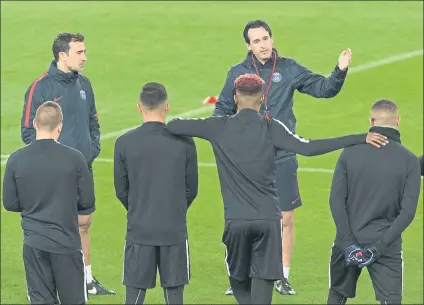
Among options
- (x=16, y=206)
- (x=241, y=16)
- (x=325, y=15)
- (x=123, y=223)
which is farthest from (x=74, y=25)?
(x=16, y=206)

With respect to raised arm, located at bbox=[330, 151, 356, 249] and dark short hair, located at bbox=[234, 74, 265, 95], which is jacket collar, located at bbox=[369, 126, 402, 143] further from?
dark short hair, located at bbox=[234, 74, 265, 95]

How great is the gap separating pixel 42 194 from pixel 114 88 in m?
11.6

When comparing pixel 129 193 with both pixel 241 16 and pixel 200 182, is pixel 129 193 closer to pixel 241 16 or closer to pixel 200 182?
pixel 200 182

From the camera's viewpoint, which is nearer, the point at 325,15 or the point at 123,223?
the point at 123,223

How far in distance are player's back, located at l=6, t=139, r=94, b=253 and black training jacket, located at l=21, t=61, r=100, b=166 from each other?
1650mm

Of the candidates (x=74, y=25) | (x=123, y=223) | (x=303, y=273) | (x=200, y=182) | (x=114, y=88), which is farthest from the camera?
(x=74, y=25)

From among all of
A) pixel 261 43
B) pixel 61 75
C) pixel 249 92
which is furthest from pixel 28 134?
pixel 249 92

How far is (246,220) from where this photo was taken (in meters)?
8.66

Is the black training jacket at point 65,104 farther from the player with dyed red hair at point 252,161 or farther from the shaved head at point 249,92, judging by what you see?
the shaved head at point 249,92

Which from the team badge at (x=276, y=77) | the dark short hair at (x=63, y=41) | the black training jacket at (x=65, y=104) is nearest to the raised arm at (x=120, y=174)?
the black training jacket at (x=65, y=104)

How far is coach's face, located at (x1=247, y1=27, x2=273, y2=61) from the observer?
10586mm

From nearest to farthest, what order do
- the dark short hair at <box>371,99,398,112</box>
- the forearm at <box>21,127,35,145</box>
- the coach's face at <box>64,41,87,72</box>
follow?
the dark short hair at <box>371,99,398,112</box>
the forearm at <box>21,127,35,145</box>
the coach's face at <box>64,41,87,72</box>

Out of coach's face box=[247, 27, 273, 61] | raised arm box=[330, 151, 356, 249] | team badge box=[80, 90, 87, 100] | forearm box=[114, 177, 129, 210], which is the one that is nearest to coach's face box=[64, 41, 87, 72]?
team badge box=[80, 90, 87, 100]

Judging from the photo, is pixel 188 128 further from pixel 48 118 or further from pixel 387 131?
pixel 387 131
